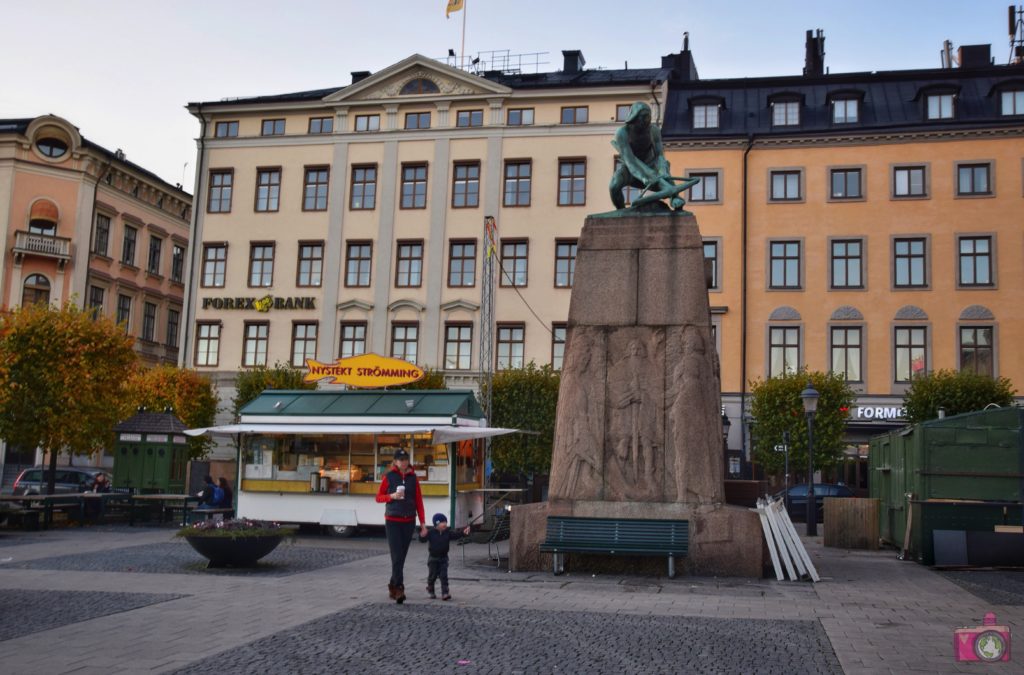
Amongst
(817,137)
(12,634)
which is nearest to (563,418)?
(12,634)

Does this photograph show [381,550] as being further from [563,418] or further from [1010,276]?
[1010,276]

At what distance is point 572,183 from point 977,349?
16.4 metres

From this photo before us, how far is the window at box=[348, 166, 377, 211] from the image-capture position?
44.5 metres

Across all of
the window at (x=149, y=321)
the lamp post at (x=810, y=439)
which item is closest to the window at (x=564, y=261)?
the lamp post at (x=810, y=439)

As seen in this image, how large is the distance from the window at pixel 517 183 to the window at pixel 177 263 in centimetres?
2199

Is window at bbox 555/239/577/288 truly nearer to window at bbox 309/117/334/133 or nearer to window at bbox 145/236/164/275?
window at bbox 309/117/334/133

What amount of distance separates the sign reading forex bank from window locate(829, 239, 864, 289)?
17689mm

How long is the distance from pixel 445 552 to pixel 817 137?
33.2 meters

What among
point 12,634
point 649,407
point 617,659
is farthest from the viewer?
point 649,407

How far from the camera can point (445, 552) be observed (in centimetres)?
1177

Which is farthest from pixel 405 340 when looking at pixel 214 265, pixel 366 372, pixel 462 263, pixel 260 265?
pixel 366 372

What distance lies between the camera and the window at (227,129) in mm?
46656

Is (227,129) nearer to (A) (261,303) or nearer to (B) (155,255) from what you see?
(A) (261,303)

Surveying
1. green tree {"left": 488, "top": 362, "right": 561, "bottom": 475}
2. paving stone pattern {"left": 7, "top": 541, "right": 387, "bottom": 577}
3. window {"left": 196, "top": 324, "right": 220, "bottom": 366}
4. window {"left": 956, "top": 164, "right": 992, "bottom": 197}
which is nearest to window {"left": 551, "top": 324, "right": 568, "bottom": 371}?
green tree {"left": 488, "top": 362, "right": 561, "bottom": 475}
